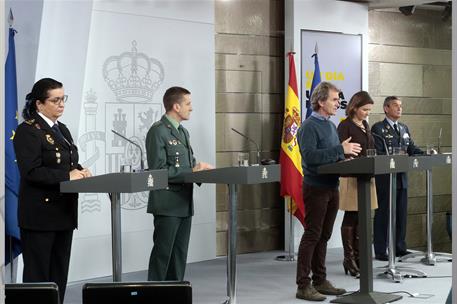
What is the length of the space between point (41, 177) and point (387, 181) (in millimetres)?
4095

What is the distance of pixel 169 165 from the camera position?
5102 millimetres

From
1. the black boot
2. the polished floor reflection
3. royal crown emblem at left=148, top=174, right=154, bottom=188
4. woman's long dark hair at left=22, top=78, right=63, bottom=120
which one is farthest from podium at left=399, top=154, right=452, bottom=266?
woman's long dark hair at left=22, top=78, right=63, bottom=120

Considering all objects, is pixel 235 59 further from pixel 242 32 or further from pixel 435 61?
pixel 435 61

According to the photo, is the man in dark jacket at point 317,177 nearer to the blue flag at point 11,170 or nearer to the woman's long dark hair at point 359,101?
the woman's long dark hair at point 359,101

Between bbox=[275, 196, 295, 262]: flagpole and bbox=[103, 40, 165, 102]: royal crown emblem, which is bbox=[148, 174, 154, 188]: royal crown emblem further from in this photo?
bbox=[275, 196, 295, 262]: flagpole

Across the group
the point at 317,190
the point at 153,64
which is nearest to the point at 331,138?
the point at 317,190

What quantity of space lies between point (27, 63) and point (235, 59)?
2.61m

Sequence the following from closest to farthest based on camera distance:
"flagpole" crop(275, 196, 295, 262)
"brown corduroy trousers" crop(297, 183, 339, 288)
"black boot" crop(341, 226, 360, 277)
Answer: "brown corduroy trousers" crop(297, 183, 339, 288), "black boot" crop(341, 226, 360, 277), "flagpole" crop(275, 196, 295, 262)

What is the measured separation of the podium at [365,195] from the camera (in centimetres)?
479

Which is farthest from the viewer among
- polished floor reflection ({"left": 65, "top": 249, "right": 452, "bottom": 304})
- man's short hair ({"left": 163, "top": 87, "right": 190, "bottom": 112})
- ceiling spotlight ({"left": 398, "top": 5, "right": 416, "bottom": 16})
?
ceiling spotlight ({"left": 398, "top": 5, "right": 416, "bottom": 16})

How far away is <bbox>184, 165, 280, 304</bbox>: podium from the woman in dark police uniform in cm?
90

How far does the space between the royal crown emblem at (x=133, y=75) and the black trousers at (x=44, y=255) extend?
8.54ft

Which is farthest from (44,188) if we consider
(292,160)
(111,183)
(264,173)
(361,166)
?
(292,160)

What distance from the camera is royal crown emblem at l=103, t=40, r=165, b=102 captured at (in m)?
6.63
